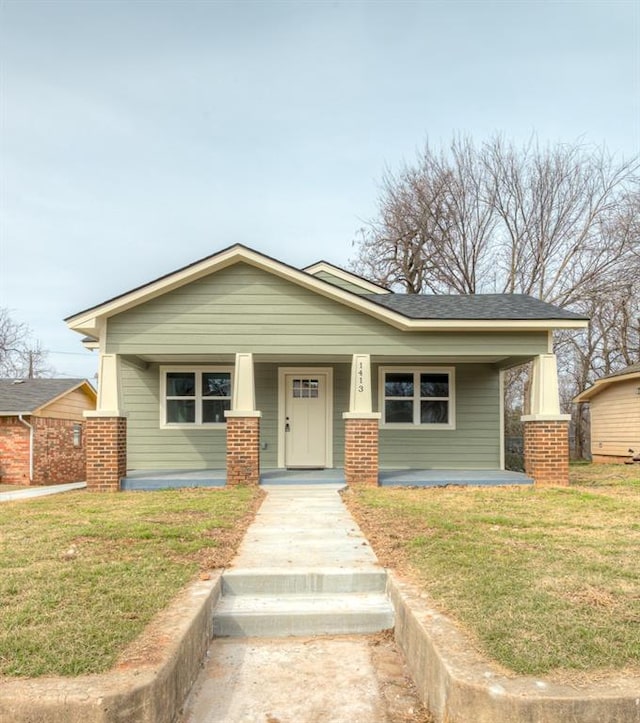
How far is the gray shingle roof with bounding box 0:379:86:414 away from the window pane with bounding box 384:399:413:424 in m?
11.0

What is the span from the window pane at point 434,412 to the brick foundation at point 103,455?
615 centimetres

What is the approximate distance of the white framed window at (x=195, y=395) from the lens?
12094mm

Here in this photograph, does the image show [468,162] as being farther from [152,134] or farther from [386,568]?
[386,568]

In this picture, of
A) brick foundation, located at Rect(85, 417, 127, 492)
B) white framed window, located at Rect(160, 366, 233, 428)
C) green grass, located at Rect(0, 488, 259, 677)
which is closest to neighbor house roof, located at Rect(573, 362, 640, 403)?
white framed window, located at Rect(160, 366, 233, 428)

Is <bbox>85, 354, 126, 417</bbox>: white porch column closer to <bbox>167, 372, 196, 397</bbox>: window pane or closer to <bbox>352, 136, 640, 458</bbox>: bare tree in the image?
<bbox>167, 372, 196, 397</bbox>: window pane

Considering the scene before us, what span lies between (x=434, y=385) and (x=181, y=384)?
17.7 ft

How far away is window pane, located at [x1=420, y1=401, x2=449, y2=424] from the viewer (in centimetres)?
1220

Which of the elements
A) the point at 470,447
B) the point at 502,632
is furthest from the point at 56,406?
the point at 502,632

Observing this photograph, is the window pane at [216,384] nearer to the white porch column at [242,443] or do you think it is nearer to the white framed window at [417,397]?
the white porch column at [242,443]

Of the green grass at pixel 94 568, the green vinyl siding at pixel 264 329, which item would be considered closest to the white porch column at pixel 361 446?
the green vinyl siding at pixel 264 329

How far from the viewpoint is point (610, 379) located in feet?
67.2

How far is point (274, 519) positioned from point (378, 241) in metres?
20.6

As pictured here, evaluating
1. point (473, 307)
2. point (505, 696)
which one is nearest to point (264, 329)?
point (473, 307)

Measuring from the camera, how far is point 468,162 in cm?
2414
